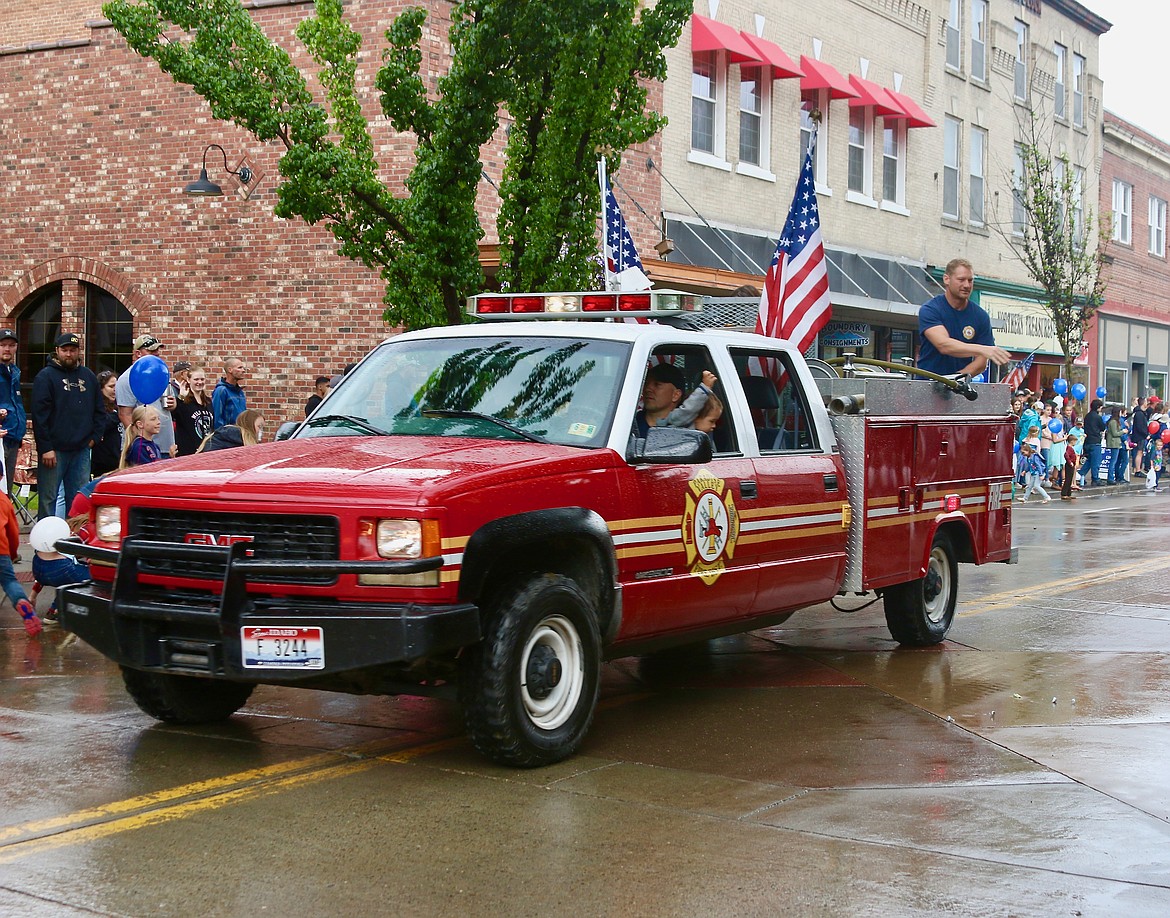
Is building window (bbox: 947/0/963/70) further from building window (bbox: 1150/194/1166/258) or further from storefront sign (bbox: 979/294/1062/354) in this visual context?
building window (bbox: 1150/194/1166/258)

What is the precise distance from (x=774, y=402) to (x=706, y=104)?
57.0 feet

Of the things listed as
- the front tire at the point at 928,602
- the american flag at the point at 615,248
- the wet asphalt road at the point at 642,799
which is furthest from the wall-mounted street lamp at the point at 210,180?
the front tire at the point at 928,602

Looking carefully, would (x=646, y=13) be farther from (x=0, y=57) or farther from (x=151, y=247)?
(x=0, y=57)

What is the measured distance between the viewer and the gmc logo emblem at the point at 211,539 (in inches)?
234

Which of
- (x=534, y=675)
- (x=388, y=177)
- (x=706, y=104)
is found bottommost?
(x=534, y=675)

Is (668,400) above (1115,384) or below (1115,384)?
below

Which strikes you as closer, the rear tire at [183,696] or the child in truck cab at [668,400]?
the rear tire at [183,696]

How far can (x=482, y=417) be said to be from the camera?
272 inches

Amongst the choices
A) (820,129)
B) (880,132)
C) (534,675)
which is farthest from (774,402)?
(880,132)

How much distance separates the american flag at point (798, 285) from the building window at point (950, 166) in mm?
20611

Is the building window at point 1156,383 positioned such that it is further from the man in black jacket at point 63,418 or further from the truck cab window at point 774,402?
the truck cab window at point 774,402

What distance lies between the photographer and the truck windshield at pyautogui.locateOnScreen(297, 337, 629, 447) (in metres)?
6.86

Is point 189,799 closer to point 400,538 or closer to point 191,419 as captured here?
point 400,538

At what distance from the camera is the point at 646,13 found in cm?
1333
